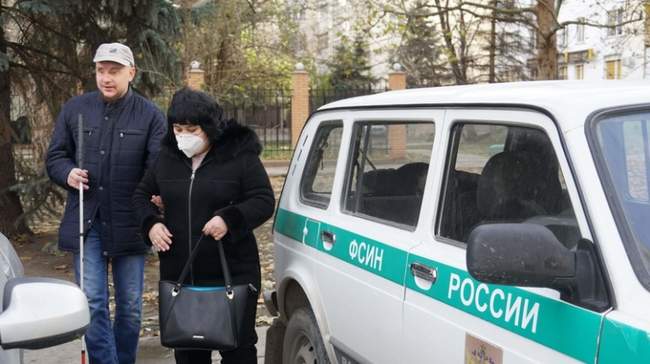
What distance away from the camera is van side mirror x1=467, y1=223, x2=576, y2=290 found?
84.0 inches

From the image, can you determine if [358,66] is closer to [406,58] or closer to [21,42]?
[406,58]

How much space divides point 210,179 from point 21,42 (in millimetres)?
6787

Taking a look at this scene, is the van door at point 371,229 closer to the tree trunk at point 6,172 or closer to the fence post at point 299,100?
the tree trunk at point 6,172

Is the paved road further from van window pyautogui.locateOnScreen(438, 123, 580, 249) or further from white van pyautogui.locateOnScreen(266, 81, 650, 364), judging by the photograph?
van window pyautogui.locateOnScreen(438, 123, 580, 249)

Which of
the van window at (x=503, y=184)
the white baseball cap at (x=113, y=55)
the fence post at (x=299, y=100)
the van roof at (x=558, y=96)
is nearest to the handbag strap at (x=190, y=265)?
the white baseball cap at (x=113, y=55)

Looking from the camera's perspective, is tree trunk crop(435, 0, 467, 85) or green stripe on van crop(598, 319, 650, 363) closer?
green stripe on van crop(598, 319, 650, 363)

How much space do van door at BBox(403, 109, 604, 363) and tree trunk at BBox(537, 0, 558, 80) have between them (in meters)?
12.1

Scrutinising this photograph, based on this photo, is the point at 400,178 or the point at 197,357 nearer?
the point at 400,178

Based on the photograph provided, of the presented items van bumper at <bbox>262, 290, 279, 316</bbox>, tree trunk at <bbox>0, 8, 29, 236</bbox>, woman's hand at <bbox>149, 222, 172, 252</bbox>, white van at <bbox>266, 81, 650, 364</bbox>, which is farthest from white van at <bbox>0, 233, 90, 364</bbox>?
tree trunk at <bbox>0, 8, 29, 236</bbox>

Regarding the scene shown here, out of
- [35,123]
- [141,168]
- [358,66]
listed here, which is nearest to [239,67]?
[358,66]

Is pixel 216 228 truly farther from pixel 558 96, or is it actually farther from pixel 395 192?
pixel 558 96

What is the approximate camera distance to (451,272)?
2787 millimetres

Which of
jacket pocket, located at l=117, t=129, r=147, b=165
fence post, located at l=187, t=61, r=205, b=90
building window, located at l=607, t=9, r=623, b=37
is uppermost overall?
building window, located at l=607, t=9, r=623, b=37

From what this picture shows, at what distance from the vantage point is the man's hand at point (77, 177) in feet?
14.3
